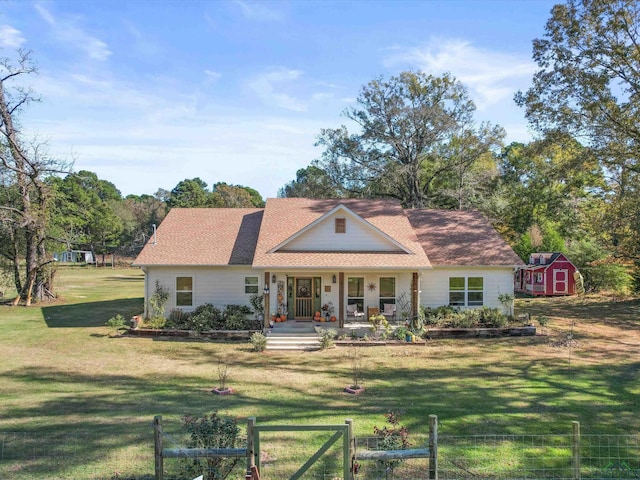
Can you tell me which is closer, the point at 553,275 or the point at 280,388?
the point at 280,388

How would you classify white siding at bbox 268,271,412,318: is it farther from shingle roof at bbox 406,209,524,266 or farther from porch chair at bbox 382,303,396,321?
shingle roof at bbox 406,209,524,266

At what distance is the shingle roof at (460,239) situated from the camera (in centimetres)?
2422

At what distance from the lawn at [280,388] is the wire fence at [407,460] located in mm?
63

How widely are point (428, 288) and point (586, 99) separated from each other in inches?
543

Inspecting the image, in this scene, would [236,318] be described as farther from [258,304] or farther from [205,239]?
[205,239]

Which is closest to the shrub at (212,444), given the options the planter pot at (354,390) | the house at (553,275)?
the planter pot at (354,390)

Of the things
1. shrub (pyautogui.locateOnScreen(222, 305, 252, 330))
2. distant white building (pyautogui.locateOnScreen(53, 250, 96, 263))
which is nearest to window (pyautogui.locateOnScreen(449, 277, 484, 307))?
shrub (pyautogui.locateOnScreen(222, 305, 252, 330))

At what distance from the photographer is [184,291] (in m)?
23.7

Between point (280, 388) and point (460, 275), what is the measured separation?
44.1 ft

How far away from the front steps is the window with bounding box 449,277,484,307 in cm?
750

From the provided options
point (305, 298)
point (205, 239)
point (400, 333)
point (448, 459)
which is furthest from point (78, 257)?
point (448, 459)

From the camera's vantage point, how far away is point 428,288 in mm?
24094

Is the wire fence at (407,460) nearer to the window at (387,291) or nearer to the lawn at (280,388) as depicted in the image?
the lawn at (280,388)

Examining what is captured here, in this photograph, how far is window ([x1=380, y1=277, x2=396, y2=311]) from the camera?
23.5 meters
